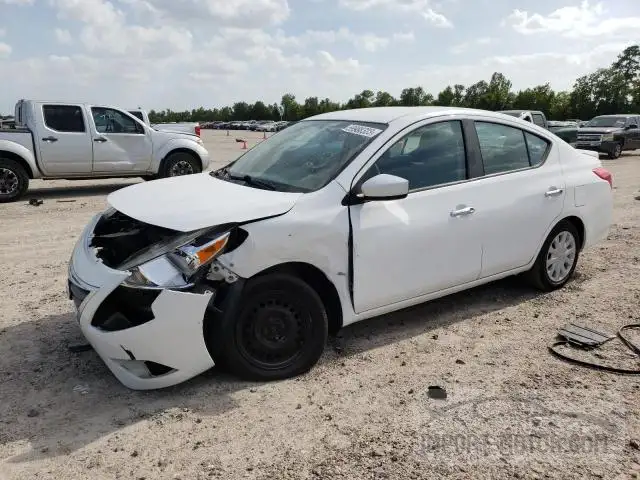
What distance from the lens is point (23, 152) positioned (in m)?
10.8

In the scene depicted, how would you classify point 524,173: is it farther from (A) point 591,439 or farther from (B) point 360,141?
(A) point 591,439

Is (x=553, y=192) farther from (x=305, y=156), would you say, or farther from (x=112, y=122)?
(x=112, y=122)

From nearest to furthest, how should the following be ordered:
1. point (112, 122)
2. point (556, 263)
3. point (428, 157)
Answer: point (428, 157), point (556, 263), point (112, 122)

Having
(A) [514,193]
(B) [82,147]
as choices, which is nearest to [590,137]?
(B) [82,147]

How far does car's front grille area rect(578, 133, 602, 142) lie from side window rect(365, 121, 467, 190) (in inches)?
816

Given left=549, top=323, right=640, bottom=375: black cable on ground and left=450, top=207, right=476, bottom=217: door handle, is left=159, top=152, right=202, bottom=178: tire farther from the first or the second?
left=549, top=323, right=640, bottom=375: black cable on ground

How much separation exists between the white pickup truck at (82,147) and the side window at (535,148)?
8984mm

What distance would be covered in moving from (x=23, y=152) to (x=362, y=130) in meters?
8.88

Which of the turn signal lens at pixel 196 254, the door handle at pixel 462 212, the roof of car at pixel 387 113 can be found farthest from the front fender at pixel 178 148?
the turn signal lens at pixel 196 254

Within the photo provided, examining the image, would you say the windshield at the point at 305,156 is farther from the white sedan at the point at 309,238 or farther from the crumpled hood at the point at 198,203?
the crumpled hood at the point at 198,203

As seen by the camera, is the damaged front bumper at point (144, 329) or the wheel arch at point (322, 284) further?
the wheel arch at point (322, 284)

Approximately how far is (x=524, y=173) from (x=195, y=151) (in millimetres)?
9242

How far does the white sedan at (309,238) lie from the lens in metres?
3.28

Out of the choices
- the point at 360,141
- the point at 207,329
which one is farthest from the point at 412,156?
the point at 207,329
